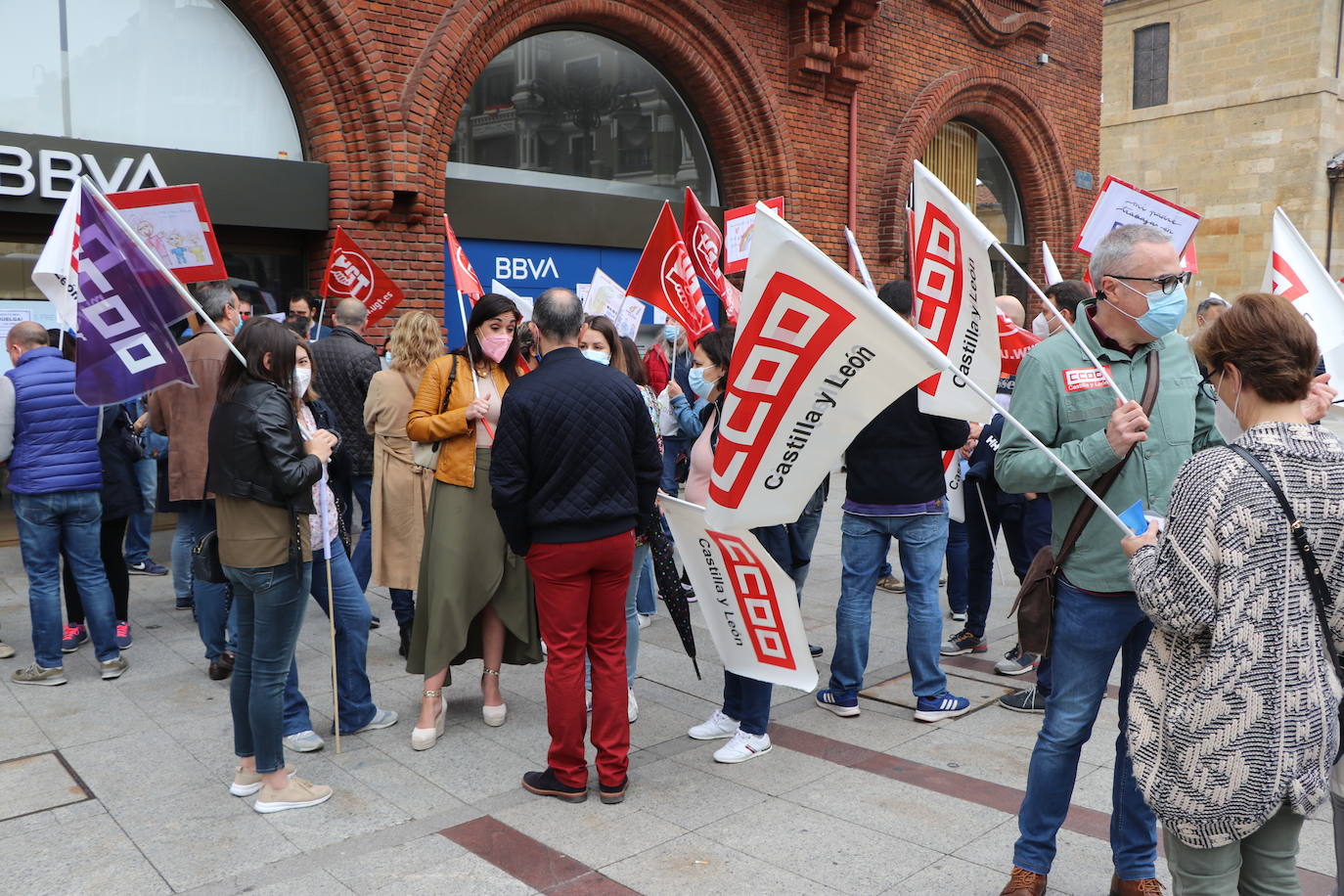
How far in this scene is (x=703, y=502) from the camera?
4.70 m

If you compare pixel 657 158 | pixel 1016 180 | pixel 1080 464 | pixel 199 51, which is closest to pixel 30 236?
pixel 199 51

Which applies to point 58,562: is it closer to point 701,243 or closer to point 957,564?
point 701,243

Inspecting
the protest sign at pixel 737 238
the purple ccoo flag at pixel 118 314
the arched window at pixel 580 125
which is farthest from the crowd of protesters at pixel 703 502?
the arched window at pixel 580 125

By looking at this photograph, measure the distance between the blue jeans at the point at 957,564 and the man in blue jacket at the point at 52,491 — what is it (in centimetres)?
481

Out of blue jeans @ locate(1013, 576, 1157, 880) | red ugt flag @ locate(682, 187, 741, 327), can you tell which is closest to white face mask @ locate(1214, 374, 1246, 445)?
blue jeans @ locate(1013, 576, 1157, 880)

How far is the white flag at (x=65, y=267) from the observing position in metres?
4.30

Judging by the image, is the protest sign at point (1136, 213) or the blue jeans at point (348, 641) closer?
the blue jeans at point (348, 641)

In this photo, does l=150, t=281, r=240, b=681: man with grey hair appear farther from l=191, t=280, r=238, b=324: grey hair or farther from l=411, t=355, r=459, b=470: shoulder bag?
→ l=411, t=355, r=459, b=470: shoulder bag

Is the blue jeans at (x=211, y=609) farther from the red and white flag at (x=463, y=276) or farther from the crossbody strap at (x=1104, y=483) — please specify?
the crossbody strap at (x=1104, y=483)

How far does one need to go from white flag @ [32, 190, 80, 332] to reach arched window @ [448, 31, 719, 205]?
6657 millimetres

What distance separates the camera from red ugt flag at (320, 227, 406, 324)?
8.46 meters

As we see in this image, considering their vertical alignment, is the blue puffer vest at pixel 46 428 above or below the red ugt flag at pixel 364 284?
below

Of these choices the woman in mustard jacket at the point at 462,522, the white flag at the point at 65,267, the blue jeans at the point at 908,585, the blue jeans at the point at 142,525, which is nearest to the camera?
the white flag at the point at 65,267

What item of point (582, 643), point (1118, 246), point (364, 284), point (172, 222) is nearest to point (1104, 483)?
point (1118, 246)
